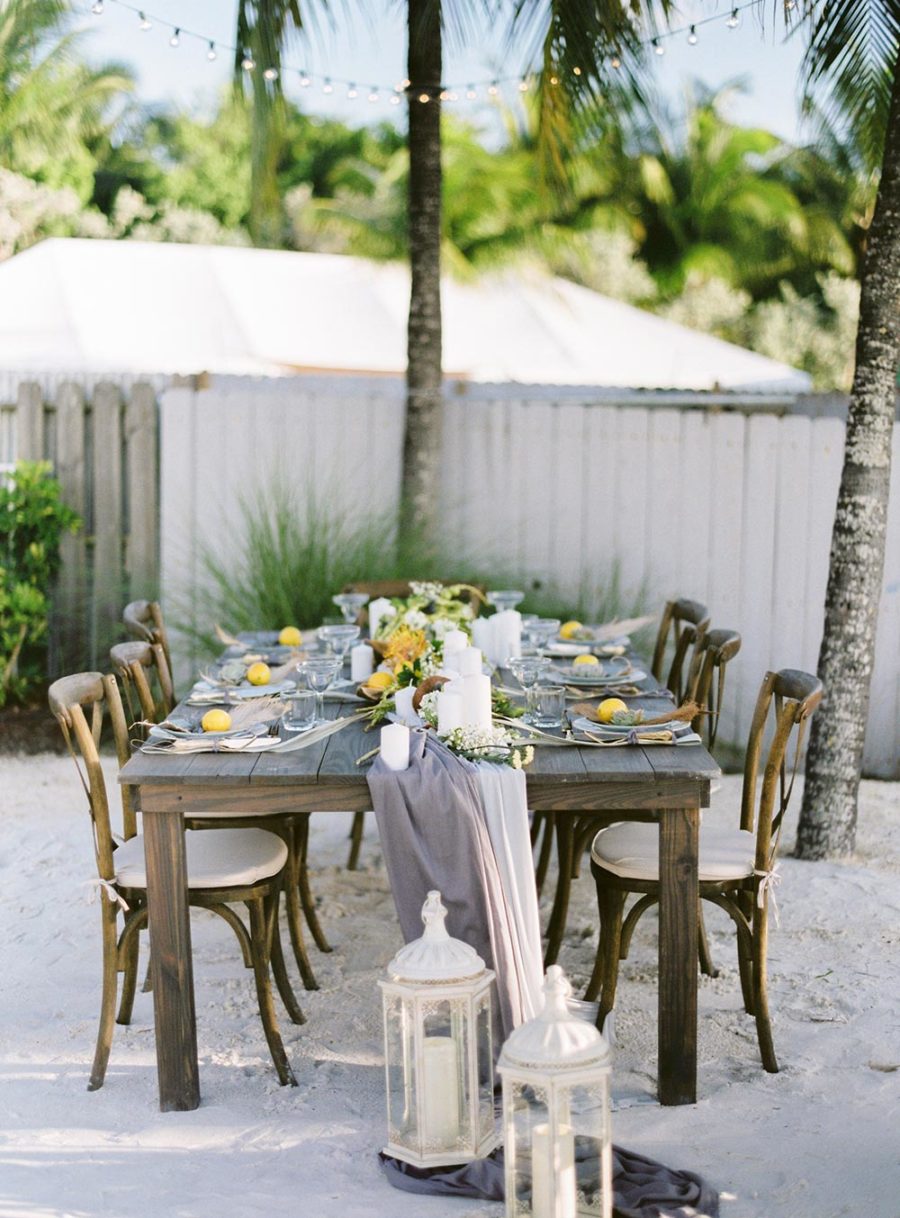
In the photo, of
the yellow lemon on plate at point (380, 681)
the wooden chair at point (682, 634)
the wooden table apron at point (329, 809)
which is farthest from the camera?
the wooden chair at point (682, 634)

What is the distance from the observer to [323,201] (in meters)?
20.7

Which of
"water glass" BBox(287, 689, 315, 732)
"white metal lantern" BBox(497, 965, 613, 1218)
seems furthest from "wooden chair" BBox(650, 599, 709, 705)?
"white metal lantern" BBox(497, 965, 613, 1218)

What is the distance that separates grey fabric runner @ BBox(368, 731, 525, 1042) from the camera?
3.09 m

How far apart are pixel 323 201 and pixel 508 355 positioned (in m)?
8.61

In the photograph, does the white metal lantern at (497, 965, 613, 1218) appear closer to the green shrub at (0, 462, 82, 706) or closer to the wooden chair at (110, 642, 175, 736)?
the wooden chair at (110, 642, 175, 736)

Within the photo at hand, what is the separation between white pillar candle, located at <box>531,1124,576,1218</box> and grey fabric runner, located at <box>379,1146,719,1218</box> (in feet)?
0.47

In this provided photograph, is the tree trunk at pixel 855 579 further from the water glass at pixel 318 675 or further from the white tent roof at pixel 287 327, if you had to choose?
the white tent roof at pixel 287 327

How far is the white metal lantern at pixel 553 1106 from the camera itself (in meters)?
2.38

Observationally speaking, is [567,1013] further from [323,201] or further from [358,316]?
[323,201]

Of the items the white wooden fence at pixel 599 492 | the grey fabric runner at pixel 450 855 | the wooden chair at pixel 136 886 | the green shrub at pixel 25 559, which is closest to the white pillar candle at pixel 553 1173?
the grey fabric runner at pixel 450 855

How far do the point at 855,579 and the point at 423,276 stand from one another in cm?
286

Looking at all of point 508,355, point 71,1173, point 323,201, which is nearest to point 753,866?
point 71,1173

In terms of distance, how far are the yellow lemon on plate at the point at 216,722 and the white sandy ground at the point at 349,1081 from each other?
2.65 feet

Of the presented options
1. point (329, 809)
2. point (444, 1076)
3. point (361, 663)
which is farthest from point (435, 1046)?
point (361, 663)
